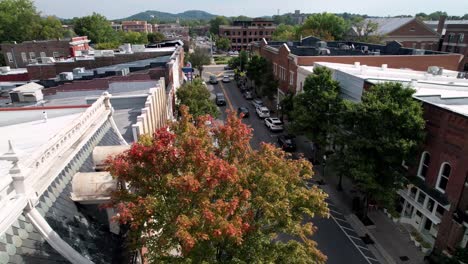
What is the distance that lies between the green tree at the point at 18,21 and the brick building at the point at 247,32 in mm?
77690

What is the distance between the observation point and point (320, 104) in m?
26.1

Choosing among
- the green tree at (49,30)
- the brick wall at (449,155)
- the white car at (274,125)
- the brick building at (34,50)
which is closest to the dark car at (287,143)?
the white car at (274,125)

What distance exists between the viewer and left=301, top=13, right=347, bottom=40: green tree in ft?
273

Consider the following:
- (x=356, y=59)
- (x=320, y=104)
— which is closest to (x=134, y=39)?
(x=356, y=59)

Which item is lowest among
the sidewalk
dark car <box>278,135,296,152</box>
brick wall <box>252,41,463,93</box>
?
the sidewalk

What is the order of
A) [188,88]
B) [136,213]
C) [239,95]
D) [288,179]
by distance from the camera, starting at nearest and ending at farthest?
[136,213] → [288,179] → [188,88] → [239,95]

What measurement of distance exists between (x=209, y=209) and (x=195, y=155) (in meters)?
1.50

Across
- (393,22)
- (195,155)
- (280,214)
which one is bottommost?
(280,214)

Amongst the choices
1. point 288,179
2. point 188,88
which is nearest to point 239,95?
point 188,88

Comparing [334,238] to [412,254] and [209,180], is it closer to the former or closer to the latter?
[412,254]

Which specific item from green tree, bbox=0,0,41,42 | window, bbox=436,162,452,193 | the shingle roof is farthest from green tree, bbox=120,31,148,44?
window, bbox=436,162,452,193

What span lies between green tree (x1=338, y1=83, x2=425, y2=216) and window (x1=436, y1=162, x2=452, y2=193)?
1.68 m

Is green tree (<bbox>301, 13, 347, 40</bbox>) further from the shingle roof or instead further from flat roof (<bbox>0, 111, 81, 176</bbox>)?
flat roof (<bbox>0, 111, 81, 176</bbox>)

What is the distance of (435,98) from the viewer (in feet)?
64.8
